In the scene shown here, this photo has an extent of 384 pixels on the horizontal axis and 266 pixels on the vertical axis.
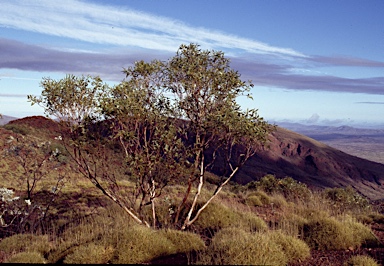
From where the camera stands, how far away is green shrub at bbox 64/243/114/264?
874cm

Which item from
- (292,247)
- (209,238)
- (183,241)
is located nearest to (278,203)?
(209,238)

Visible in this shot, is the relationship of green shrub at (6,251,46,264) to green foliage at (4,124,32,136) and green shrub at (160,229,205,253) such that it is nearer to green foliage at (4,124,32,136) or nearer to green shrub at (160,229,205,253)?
green shrub at (160,229,205,253)

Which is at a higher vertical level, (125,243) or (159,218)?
(125,243)

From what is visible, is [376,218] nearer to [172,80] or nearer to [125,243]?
[172,80]

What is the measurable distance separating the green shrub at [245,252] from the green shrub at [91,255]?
2.33 meters

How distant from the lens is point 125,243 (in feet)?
30.5

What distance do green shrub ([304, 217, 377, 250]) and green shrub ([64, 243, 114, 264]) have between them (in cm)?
628

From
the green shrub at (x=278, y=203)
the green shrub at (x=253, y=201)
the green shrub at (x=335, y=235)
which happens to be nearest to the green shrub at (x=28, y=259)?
the green shrub at (x=335, y=235)

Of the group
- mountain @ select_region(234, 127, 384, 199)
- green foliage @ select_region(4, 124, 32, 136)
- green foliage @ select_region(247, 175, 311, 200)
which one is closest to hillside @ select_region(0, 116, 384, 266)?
green foliage @ select_region(247, 175, 311, 200)

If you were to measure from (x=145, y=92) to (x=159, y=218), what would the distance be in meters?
5.41

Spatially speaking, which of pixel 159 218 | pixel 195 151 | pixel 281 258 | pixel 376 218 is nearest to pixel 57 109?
pixel 195 151

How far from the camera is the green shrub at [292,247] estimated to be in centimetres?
975

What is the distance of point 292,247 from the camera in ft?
32.5

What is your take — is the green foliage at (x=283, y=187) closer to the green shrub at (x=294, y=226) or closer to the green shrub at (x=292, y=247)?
the green shrub at (x=294, y=226)
